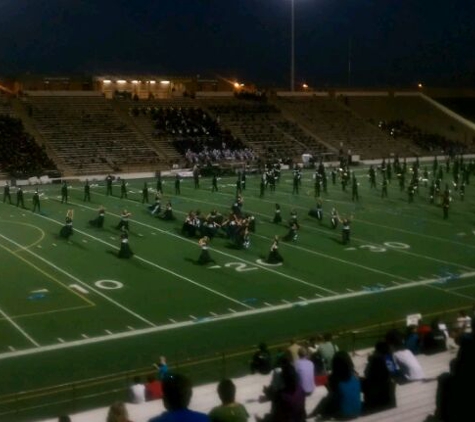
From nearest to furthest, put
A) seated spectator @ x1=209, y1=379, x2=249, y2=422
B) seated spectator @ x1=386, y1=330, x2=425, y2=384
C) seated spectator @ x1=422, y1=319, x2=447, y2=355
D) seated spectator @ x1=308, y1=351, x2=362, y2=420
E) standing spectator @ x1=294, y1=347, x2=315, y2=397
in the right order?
seated spectator @ x1=209, y1=379, x2=249, y2=422
seated spectator @ x1=308, y1=351, x2=362, y2=420
standing spectator @ x1=294, y1=347, x2=315, y2=397
seated spectator @ x1=386, y1=330, x2=425, y2=384
seated spectator @ x1=422, y1=319, x2=447, y2=355

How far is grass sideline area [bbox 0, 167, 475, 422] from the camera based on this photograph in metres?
13.2

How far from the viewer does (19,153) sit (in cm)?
4153

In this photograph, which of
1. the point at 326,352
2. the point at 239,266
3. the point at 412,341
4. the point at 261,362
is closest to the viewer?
the point at 326,352

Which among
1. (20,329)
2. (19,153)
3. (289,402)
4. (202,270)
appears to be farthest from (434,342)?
(19,153)

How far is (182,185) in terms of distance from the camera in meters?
36.6

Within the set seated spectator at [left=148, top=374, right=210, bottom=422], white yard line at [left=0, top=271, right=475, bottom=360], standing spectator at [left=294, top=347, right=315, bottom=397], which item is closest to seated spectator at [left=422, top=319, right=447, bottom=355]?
standing spectator at [left=294, top=347, right=315, bottom=397]

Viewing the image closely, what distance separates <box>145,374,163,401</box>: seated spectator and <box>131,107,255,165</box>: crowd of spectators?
3558 cm

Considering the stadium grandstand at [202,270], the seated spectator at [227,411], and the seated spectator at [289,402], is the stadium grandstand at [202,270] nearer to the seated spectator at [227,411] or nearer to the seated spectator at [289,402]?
the seated spectator at [289,402]

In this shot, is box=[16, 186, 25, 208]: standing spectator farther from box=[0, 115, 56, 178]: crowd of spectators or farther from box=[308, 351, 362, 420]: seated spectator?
box=[308, 351, 362, 420]: seated spectator

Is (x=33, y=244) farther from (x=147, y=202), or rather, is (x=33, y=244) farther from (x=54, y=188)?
(x=54, y=188)

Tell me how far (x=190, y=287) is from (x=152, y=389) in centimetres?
754

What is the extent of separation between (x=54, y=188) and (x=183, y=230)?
14419mm

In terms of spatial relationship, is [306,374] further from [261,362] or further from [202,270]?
[202,270]

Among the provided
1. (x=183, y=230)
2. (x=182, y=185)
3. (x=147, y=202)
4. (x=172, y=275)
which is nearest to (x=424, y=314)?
Result: (x=172, y=275)
